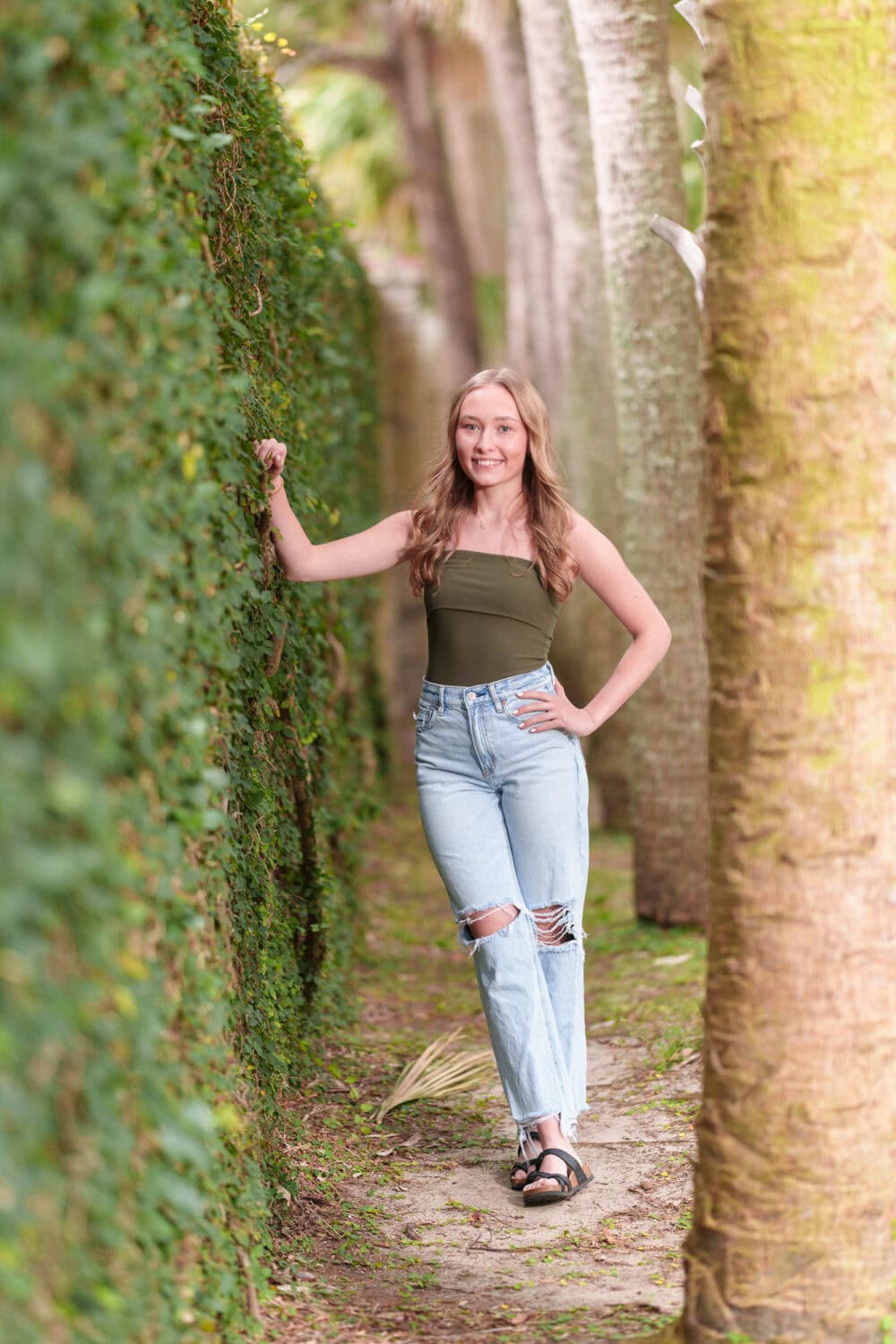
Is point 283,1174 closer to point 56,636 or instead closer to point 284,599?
point 284,599

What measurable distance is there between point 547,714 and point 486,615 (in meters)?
0.31

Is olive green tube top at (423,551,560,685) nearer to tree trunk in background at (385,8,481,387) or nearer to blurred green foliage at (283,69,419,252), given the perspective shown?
tree trunk in background at (385,8,481,387)

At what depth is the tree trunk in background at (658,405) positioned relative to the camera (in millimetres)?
6344

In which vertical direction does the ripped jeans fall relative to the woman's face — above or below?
below

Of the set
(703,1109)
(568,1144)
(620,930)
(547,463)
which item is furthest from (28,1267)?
(620,930)

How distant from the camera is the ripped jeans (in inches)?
151

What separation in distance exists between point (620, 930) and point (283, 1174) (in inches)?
136

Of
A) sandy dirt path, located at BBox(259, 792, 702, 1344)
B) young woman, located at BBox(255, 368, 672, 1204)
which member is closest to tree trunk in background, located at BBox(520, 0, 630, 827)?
sandy dirt path, located at BBox(259, 792, 702, 1344)

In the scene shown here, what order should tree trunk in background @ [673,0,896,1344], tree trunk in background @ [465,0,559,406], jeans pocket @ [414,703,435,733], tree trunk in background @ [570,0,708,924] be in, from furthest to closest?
tree trunk in background @ [465,0,559,406] → tree trunk in background @ [570,0,708,924] → jeans pocket @ [414,703,435,733] → tree trunk in background @ [673,0,896,1344]

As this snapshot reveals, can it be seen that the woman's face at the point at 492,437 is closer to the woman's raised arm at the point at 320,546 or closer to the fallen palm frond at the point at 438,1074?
the woman's raised arm at the point at 320,546

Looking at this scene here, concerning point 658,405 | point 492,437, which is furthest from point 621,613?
point 658,405

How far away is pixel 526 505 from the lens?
3.94 meters

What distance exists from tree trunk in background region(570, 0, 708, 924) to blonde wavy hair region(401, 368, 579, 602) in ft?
8.35

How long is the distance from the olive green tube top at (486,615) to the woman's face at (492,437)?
8.4 inches
